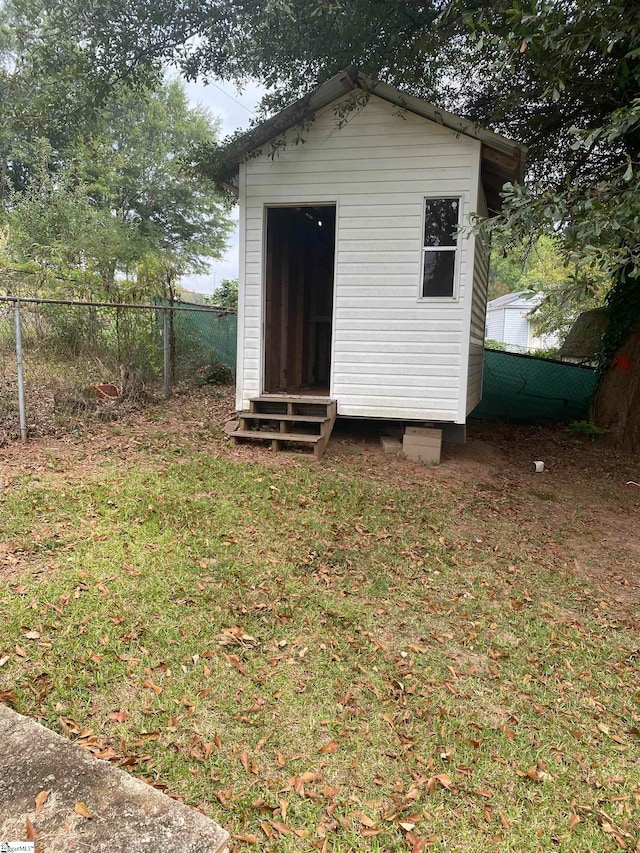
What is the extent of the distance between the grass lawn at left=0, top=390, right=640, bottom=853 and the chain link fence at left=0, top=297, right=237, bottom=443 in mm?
1656

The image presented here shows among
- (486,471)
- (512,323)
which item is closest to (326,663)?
(486,471)

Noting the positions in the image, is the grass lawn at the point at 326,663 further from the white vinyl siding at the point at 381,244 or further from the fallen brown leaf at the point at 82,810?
the white vinyl siding at the point at 381,244

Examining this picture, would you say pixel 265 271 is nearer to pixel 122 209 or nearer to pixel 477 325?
pixel 477 325

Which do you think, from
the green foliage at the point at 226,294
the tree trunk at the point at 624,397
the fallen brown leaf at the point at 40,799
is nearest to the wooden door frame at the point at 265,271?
the tree trunk at the point at 624,397

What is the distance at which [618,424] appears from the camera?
8297mm

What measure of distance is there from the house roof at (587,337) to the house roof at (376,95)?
3.71m

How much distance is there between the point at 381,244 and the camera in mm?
6199

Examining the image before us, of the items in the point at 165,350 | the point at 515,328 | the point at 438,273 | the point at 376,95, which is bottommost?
the point at 165,350

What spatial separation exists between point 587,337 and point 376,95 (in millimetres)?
5642

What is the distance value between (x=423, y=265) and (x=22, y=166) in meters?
22.4

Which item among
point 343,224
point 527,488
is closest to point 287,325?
point 343,224

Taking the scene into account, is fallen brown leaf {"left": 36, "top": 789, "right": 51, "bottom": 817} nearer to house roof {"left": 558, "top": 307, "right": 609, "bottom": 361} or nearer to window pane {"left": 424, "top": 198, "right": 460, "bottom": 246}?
window pane {"left": 424, "top": 198, "right": 460, "bottom": 246}

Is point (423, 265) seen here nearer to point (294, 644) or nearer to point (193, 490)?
point (193, 490)

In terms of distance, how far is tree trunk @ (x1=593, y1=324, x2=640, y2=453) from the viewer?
813 cm
